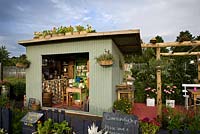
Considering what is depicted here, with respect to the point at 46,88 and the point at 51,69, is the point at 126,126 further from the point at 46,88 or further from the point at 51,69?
the point at 51,69

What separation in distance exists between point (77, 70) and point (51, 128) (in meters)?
5.66

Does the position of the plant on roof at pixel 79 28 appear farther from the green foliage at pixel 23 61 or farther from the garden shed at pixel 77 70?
the green foliage at pixel 23 61

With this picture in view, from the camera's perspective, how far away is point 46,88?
8.43 meters

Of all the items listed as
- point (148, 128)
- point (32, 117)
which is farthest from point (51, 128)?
point (148, 128)

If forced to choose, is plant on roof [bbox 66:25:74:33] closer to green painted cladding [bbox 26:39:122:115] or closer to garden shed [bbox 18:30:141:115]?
garden shed [bbox 18:30:141:115]

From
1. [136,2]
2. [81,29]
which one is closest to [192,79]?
[136,2]

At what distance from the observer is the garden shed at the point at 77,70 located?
6302 mm

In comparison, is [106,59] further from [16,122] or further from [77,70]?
[77,70]

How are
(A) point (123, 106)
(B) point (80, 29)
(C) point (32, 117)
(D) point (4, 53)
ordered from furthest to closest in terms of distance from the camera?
1. (D) point (4, 53)
2. (B) point (80, 29)
3. (A) point (123, 106)
4. (C) point (32, 117)

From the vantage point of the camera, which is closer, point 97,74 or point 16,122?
point 16,122

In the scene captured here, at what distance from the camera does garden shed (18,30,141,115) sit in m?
6.30

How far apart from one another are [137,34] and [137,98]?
5.24 metres

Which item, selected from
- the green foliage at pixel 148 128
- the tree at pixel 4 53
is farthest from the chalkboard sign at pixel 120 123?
the tree at pixel 4 53

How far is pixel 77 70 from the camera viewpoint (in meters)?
9.59
